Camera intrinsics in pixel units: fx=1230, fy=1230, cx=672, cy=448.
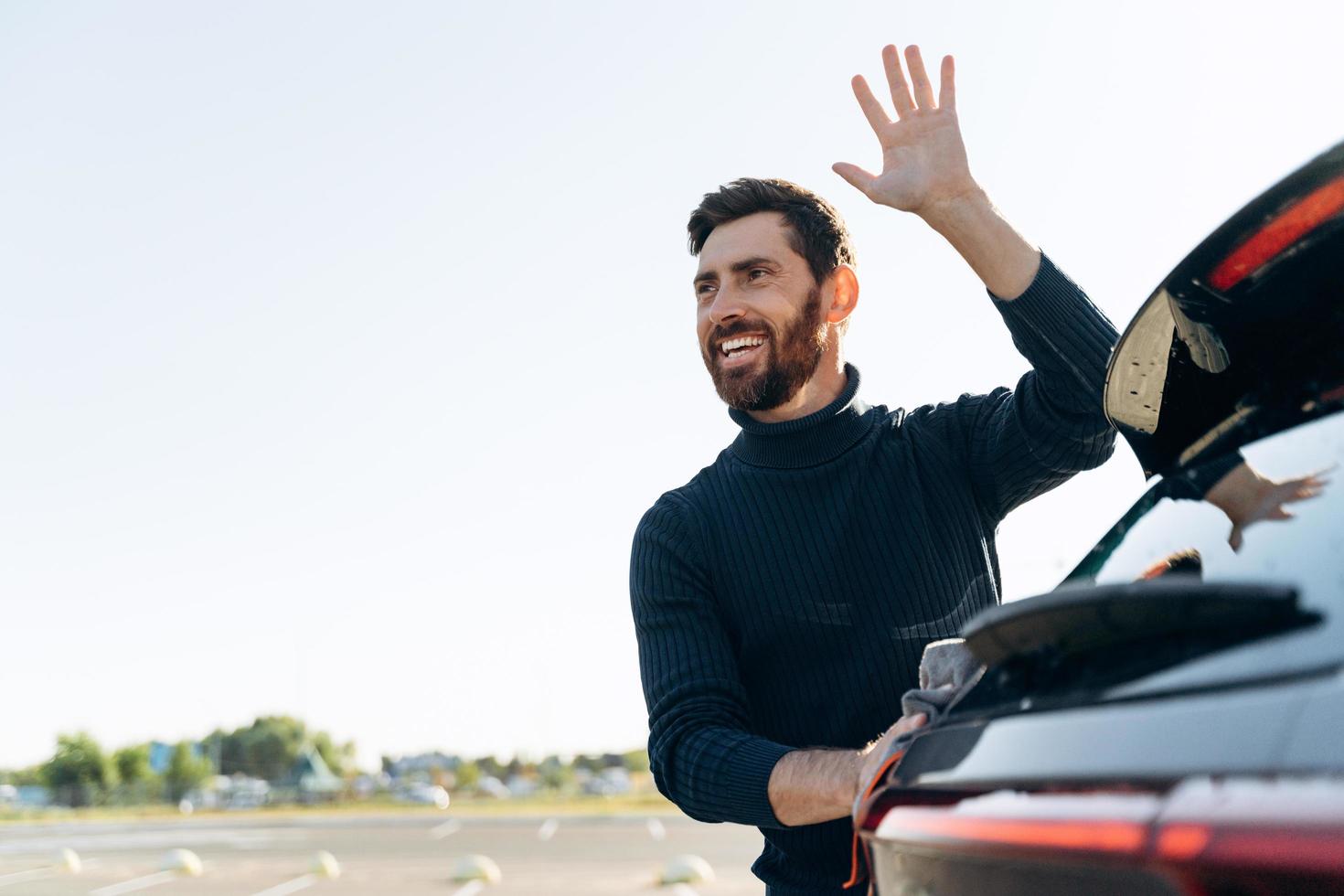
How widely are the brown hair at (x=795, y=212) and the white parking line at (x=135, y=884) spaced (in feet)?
64.5

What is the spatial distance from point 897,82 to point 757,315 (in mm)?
751

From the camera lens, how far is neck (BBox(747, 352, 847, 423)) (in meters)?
3.14

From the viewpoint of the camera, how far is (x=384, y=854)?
88.1 feet

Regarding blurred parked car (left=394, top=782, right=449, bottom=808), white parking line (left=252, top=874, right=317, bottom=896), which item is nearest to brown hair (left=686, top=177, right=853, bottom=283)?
white parking line (left=252, top=874, right=317, bottom=896)

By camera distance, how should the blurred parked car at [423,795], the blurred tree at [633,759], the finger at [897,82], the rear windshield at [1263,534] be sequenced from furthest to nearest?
the blurred tree at [633,759], the blurred parked car at [423,795], the finger at [897,82], the rear windshield at [1263,534]

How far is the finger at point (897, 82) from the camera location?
101 inches

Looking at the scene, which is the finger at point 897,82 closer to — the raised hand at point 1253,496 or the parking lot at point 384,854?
the raised hand at point 1253,496

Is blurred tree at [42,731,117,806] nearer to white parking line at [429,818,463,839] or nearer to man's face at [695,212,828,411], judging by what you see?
white parking line at [429,818,463,839]

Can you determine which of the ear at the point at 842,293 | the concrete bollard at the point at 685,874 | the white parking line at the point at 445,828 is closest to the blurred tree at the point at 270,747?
the white parking line at the point at 445,828

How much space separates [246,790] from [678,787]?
74.7 m

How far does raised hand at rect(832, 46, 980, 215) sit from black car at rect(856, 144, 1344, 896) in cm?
103

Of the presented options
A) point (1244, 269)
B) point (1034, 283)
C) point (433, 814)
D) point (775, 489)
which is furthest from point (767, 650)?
point (433, 814)

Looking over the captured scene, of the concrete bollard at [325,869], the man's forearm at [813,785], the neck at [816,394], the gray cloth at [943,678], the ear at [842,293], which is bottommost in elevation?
the concrete bollard at [325,869]

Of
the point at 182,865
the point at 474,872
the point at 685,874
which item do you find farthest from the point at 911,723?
the point at 182,865
